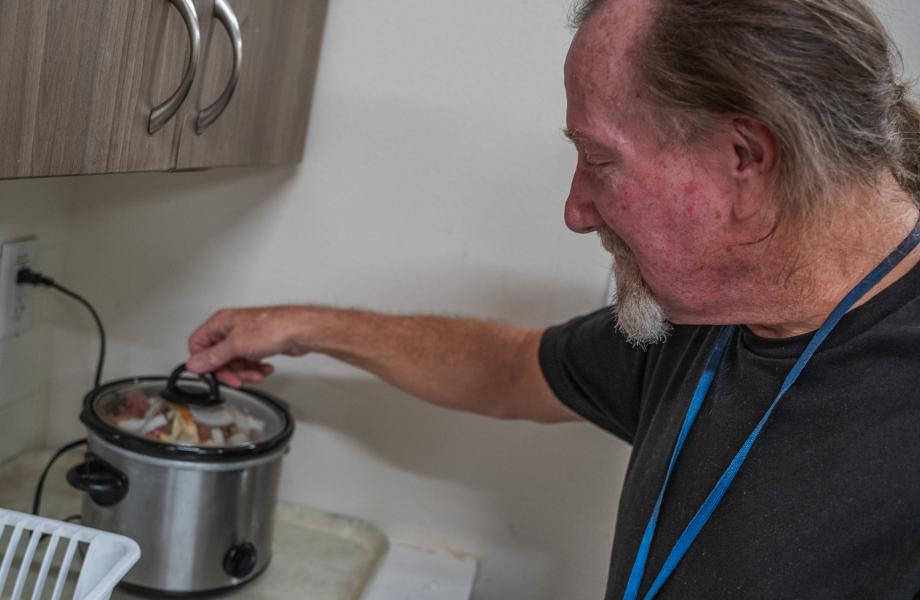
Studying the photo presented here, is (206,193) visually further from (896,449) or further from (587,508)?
(896,449)

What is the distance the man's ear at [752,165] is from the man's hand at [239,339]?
1.98ft

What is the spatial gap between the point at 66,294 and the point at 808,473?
1.07 meters

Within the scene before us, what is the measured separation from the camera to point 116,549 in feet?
2.70

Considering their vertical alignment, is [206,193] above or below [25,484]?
above

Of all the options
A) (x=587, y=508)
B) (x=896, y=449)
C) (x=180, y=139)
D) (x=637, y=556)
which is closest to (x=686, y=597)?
(x=637, y=556)

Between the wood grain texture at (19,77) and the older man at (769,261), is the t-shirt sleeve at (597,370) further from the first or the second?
the wood grain texture at (19,77)

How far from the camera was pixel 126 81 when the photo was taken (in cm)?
73

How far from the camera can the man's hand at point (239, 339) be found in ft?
3.76

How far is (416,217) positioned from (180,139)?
0.47 m

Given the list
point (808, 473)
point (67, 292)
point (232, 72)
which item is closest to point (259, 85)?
point (232, 72)

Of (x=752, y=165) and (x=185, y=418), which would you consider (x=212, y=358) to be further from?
(x=752, y=165)

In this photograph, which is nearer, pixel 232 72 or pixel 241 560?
pixel 232 72

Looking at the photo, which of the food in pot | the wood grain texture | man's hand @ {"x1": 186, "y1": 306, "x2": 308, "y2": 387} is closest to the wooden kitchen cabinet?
the wood grain texture

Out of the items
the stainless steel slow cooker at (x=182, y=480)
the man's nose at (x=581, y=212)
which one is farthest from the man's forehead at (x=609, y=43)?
the stainless steel slow cooker at (x=182, y=480)
